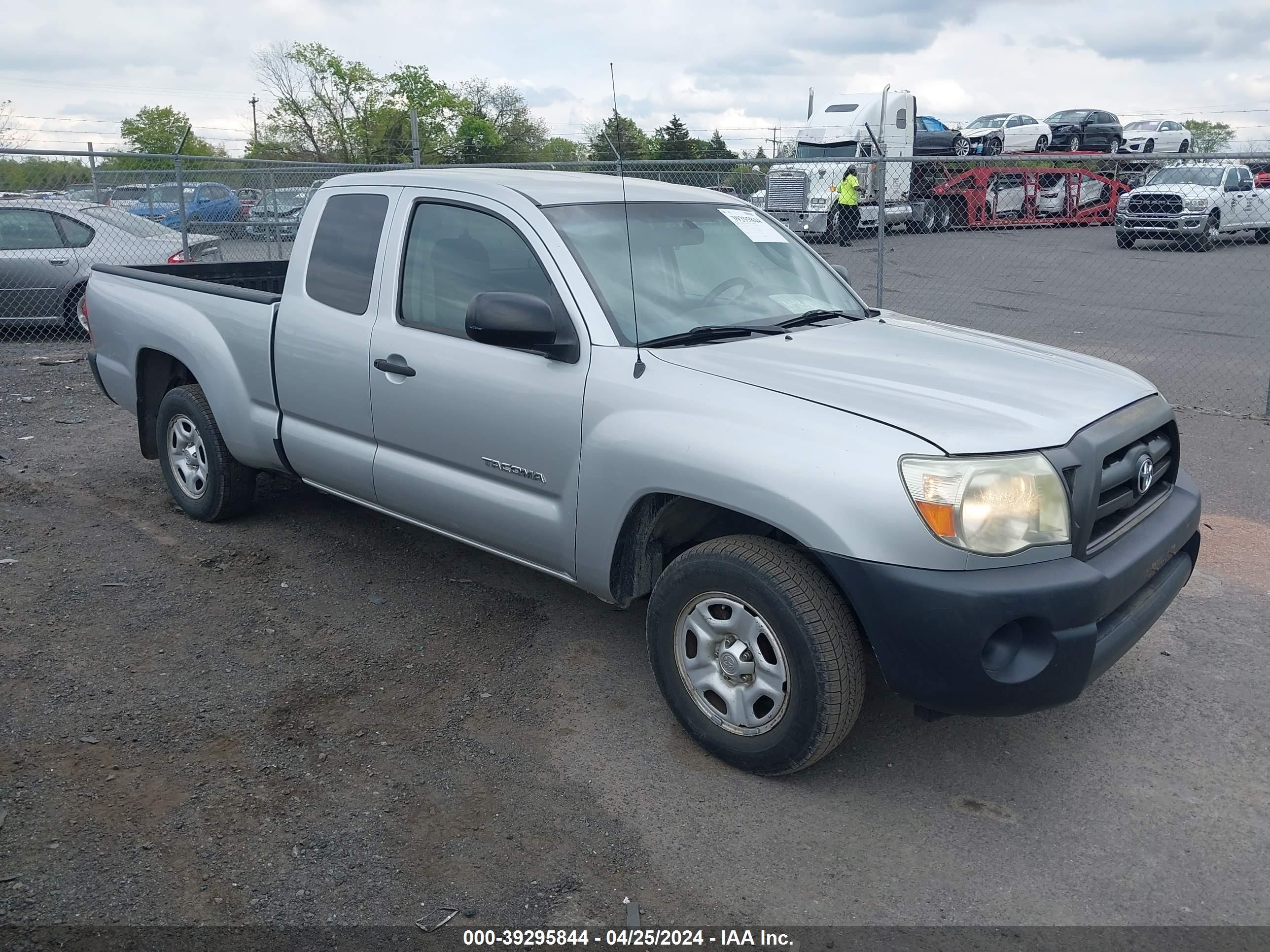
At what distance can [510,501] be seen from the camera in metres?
A: 4.06

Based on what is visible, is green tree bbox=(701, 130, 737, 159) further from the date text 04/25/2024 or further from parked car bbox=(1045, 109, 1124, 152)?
parked car bbox=(1045, 109, 1124, 152)

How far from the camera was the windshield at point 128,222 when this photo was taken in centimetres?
1188

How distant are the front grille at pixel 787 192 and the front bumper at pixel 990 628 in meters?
8.64

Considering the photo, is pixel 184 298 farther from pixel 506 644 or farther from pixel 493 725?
pixel 493 725

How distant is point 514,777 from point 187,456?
3350mm

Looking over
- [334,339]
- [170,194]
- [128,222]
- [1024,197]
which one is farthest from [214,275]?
[1024,197]

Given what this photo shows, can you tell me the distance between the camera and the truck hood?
315cm

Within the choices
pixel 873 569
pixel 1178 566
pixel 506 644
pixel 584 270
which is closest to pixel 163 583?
pixel 506 644

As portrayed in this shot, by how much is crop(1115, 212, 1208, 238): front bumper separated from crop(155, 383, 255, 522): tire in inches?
448

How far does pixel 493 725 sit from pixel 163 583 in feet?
7.21

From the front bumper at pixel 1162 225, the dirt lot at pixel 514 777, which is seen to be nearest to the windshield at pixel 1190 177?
the front bumper at pixel 1162 225

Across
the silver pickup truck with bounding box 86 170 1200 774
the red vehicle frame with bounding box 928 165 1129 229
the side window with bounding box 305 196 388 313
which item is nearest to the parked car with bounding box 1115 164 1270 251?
the red vehicle frame with bounding box 928 165 1129 229

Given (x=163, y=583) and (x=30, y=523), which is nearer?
(x=163, y=583)

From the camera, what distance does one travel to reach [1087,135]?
104 ft
